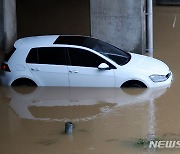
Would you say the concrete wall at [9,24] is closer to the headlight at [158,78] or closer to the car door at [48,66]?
the car door at [48,66]

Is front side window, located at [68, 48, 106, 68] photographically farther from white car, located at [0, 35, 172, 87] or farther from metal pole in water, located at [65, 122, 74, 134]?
metal pole in water, located at [65, 122, 74, 134]

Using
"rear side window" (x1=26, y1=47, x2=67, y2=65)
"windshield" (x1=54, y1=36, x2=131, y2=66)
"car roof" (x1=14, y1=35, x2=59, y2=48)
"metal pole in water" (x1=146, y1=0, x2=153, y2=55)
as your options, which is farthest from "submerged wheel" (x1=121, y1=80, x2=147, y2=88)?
"metal pole in water" (x1=146, y1=0, x2=153, y2=55)

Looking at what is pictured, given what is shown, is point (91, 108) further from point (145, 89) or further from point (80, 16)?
point (80, 16)

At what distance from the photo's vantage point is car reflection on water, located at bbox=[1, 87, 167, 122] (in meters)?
11.5

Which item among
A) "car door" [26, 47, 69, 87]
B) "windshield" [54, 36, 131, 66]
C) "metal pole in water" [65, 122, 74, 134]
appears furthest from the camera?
"windshield" [54, 36, 131, 66]

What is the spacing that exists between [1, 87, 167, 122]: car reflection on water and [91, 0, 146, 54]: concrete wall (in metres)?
4.74

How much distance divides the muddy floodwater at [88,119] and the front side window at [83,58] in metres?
0.66

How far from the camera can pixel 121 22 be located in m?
17.3

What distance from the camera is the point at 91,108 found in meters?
11.9

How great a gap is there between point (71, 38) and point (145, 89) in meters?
2.55

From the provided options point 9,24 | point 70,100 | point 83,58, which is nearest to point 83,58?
point 83,58

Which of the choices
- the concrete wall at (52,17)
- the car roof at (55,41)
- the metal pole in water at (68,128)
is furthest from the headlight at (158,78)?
the concrete wall at (52,17)

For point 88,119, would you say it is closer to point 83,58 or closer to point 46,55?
point 83,58

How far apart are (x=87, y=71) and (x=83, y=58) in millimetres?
375
